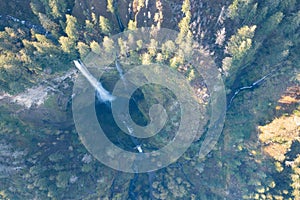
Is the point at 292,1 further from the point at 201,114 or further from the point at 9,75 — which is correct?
the point at 9,75

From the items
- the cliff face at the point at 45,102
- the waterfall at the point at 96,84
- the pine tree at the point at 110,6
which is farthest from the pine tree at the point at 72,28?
the cliff face at the point at 45,102

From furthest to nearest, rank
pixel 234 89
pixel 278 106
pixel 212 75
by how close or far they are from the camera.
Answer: pixel 234 89 → pixel 278 106 → pixel 212 75

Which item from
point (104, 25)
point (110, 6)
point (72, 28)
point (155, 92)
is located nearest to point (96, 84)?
point (155, 92)

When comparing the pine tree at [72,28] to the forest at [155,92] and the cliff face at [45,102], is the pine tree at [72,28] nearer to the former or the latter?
Result: the forest at [155,92]

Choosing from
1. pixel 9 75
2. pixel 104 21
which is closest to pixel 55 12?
pixel 104 21

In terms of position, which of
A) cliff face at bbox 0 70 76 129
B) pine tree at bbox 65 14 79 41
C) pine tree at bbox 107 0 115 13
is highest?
pine tree at bbox 107 0 115 13

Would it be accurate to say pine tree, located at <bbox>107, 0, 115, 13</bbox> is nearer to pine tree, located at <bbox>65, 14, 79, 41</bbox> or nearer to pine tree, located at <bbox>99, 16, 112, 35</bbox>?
pine tree, located at <bbox>99, 16, 112, 35</bbox>

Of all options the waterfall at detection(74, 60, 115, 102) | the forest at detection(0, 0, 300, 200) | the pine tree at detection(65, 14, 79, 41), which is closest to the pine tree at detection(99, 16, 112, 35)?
the forest at detection(0, 0, 300, 200)
